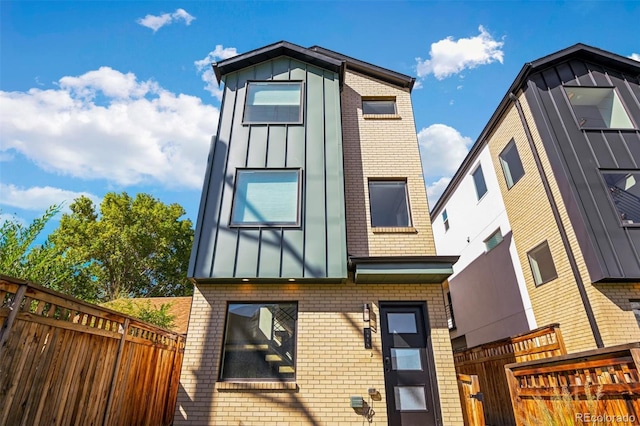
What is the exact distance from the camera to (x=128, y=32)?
9.03 m

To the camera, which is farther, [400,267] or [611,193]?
[611,193]

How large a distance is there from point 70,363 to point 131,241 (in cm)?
2545

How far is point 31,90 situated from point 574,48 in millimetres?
17900

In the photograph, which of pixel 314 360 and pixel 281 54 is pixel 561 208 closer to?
pixel 314 360

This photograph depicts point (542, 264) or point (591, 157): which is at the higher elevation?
point (591, 157)

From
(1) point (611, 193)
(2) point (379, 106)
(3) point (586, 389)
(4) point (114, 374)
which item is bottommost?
(3) point (586, 389)

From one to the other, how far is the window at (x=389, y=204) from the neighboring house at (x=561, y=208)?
4263mm

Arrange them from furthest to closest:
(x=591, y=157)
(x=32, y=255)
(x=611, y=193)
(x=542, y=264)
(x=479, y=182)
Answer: (x=479, y=182)
(x=542, y=264)
(x=591, y=157)
(x=611, y=193)
(x=32, y=255)

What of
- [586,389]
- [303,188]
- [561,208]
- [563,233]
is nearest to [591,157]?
[561,208]

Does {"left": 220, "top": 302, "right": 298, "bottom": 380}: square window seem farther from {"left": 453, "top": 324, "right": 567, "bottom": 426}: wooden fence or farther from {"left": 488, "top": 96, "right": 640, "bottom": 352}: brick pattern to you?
{"left": 488, "top": 96, "right": 640, "bottom": 352}: brick pattern

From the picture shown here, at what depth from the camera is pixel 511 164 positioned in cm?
1091

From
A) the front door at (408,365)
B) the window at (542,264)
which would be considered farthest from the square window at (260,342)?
the window at (542,264)

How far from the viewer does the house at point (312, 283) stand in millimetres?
5363

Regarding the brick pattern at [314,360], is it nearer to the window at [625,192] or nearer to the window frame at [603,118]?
the window at [625,192]
